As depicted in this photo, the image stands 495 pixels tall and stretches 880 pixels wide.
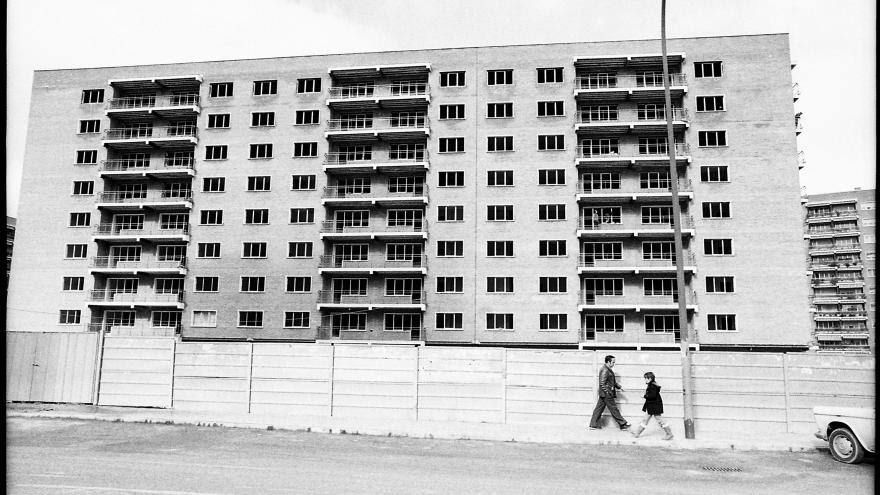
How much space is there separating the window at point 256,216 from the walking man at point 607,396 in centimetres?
3882

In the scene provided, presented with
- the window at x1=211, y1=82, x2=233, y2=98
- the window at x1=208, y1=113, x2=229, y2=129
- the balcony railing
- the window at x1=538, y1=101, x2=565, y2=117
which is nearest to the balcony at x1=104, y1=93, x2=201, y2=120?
the window at x1=208, y1=113, x2=229, y2=129

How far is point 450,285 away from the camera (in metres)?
47.3

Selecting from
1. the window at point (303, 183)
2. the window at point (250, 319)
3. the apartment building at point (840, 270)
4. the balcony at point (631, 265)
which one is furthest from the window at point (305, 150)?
the apartment building at point (840, 270)

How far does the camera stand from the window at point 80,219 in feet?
173

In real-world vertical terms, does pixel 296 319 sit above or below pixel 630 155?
below

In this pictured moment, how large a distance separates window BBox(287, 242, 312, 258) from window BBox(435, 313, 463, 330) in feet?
38.3

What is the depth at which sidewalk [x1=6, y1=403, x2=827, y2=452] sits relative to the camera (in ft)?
48.2

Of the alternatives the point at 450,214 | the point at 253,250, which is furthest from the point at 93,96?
the point at 450,214

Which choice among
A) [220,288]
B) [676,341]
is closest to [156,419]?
[220,288]

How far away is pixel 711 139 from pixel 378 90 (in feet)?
87.3

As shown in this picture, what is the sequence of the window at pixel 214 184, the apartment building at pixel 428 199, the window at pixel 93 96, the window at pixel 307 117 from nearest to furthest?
the apartment building at pixel 428 199
the window at pixel 307 117
the window at pixel 214 184
the window at pixel 93 96

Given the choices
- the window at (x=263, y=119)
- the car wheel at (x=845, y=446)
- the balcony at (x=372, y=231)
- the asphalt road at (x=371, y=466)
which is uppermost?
the window at (x=263, y=119)

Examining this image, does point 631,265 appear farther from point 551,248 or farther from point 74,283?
point 74,283

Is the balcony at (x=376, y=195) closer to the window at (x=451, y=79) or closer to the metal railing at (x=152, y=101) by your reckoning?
the window at (x=451, y=79)
